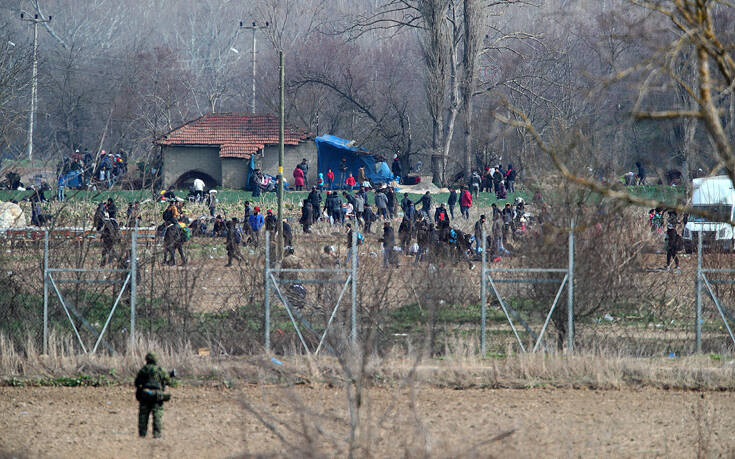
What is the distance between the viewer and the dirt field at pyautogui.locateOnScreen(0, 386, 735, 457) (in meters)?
9.76

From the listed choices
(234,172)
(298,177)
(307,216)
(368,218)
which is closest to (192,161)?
(234,172)

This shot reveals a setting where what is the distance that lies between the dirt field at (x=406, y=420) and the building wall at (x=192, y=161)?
30958 millimetres

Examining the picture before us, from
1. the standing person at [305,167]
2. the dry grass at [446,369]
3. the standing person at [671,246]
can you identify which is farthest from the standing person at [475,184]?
the dry grass at [446,369]

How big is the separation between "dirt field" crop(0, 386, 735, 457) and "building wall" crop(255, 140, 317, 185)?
1224 inches

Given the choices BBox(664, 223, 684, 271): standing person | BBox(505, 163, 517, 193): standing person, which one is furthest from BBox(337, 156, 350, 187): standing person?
BBox(664, 223, 684, 271): standing person

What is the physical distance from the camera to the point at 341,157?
45094 millimetres

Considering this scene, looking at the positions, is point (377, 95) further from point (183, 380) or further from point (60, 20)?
point (183, 380)

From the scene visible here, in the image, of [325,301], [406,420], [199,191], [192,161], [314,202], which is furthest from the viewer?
[192,161]

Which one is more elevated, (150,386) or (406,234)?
(406,234)

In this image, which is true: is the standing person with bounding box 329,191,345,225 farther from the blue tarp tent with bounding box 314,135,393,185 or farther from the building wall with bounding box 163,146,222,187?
the building wall with bounding box 163,146,222,187

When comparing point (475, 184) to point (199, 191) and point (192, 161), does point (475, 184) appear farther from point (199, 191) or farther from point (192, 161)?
point (192, 161)

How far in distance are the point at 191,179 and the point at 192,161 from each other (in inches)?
34.7

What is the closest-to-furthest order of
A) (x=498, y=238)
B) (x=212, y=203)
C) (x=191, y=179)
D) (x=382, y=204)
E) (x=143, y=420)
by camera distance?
(x=143, y=420) < (x=498, y=238) < (x=382, y=204) < (x=212, y=203) < (x=191, y=179)

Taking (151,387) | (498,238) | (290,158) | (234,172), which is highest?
(290,158)
